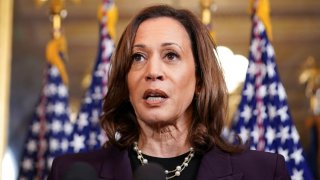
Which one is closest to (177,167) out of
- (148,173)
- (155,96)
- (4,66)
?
(155,96)

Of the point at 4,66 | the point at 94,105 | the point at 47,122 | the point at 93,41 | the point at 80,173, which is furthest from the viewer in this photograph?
the point at 93,41

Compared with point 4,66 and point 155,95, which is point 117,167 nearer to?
point 155,95

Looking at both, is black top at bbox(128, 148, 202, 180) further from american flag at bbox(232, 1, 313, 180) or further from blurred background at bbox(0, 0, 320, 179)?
blurred background at bbox(0, 0, 320, 179)

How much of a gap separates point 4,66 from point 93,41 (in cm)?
53

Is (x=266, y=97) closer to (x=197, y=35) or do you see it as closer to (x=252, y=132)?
(x=252, y=132)

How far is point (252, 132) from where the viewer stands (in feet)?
8.99

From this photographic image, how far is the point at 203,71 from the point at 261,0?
4.22ft

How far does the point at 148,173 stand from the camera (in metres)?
1.05

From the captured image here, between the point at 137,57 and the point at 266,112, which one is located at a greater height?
the point at 137,57

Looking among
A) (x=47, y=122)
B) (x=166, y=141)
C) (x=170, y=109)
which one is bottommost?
(x=47, y=122)

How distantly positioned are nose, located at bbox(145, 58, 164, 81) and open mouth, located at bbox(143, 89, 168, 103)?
32 mm

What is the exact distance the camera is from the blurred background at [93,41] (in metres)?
3.19

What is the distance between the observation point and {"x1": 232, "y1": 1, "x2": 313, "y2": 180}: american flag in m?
2.66

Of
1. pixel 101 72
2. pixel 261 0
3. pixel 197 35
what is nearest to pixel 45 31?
pixel 101 72
